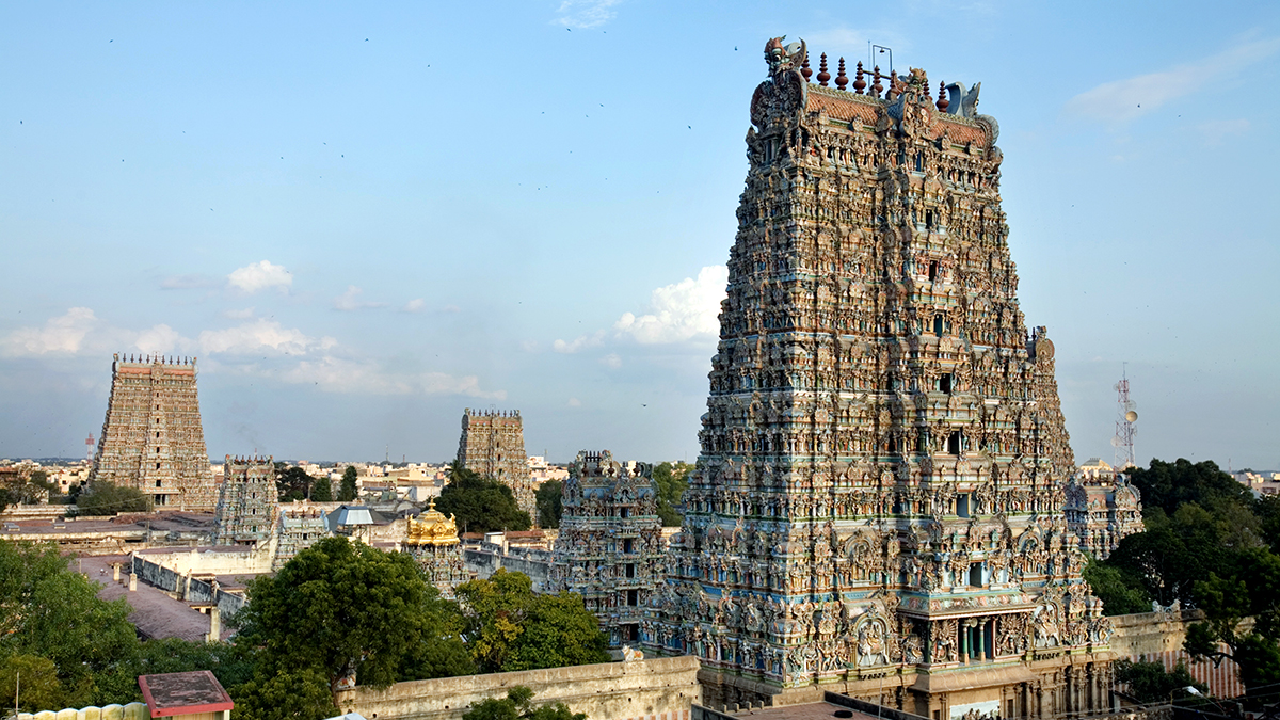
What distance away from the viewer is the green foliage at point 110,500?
102 meters

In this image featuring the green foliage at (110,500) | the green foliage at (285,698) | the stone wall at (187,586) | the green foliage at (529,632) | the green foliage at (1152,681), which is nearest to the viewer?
the green foliage at (285,698)

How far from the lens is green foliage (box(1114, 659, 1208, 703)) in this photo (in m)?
35.0

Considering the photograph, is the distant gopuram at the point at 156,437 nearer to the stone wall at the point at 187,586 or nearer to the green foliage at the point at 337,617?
the stone wall at the point at 187,586

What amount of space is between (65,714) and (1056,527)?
26724 mm

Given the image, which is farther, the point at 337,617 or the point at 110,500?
the point at 110,500

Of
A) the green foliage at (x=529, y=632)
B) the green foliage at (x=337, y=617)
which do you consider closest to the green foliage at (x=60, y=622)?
the green foliage at (x=337, y=617)

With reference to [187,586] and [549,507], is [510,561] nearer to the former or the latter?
[187,586]

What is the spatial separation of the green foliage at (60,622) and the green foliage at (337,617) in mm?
3248

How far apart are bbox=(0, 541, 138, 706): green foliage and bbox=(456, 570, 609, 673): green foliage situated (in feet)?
32.4

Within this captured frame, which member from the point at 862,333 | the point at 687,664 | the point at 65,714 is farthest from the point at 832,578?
the point at 65,714

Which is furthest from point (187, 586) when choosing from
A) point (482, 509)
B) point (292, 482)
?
point (292, 482)

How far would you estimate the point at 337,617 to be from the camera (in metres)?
27.9

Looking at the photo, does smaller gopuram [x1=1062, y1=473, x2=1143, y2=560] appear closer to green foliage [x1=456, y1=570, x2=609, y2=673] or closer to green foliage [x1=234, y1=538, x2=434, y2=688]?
green foliage [x1=456, y1=570, x2=609, y2=673]

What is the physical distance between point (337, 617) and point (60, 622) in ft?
23.0
